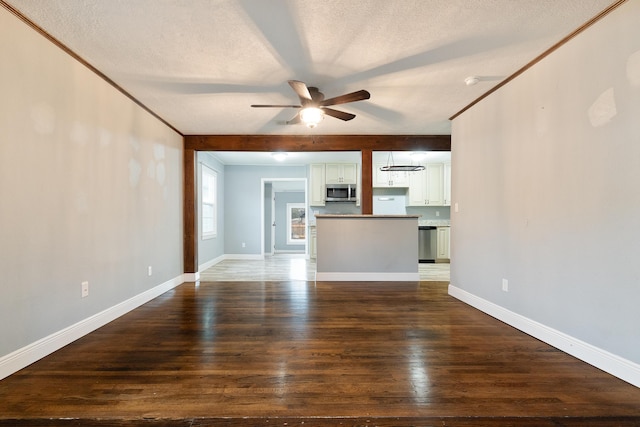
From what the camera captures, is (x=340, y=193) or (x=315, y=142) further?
(x=340, y=193)

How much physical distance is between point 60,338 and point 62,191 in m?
1.12

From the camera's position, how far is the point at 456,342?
229 cm

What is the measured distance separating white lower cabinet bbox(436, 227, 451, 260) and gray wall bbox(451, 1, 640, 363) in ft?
11.9


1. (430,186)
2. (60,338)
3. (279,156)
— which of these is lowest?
(60,338)

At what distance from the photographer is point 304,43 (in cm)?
224

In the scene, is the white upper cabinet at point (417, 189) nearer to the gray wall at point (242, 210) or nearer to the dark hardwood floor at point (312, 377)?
the gray wall at point (242, 210)

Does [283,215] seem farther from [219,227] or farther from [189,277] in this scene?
[189,277]

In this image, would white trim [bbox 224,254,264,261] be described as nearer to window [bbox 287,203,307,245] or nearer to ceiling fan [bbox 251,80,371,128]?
window [bbox 287,203,307,245]

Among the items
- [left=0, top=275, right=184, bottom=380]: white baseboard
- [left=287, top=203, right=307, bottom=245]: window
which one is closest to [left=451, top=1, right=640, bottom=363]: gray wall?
[left=0, top=275, right=184, bottom=380]: white baseboard

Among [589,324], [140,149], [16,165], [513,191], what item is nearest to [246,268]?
[140,149]

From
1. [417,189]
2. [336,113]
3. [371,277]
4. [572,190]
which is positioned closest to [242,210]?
[371,277]

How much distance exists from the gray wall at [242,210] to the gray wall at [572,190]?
528 cm

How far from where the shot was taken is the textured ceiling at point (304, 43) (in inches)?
73.7

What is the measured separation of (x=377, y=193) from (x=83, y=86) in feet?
20.2
